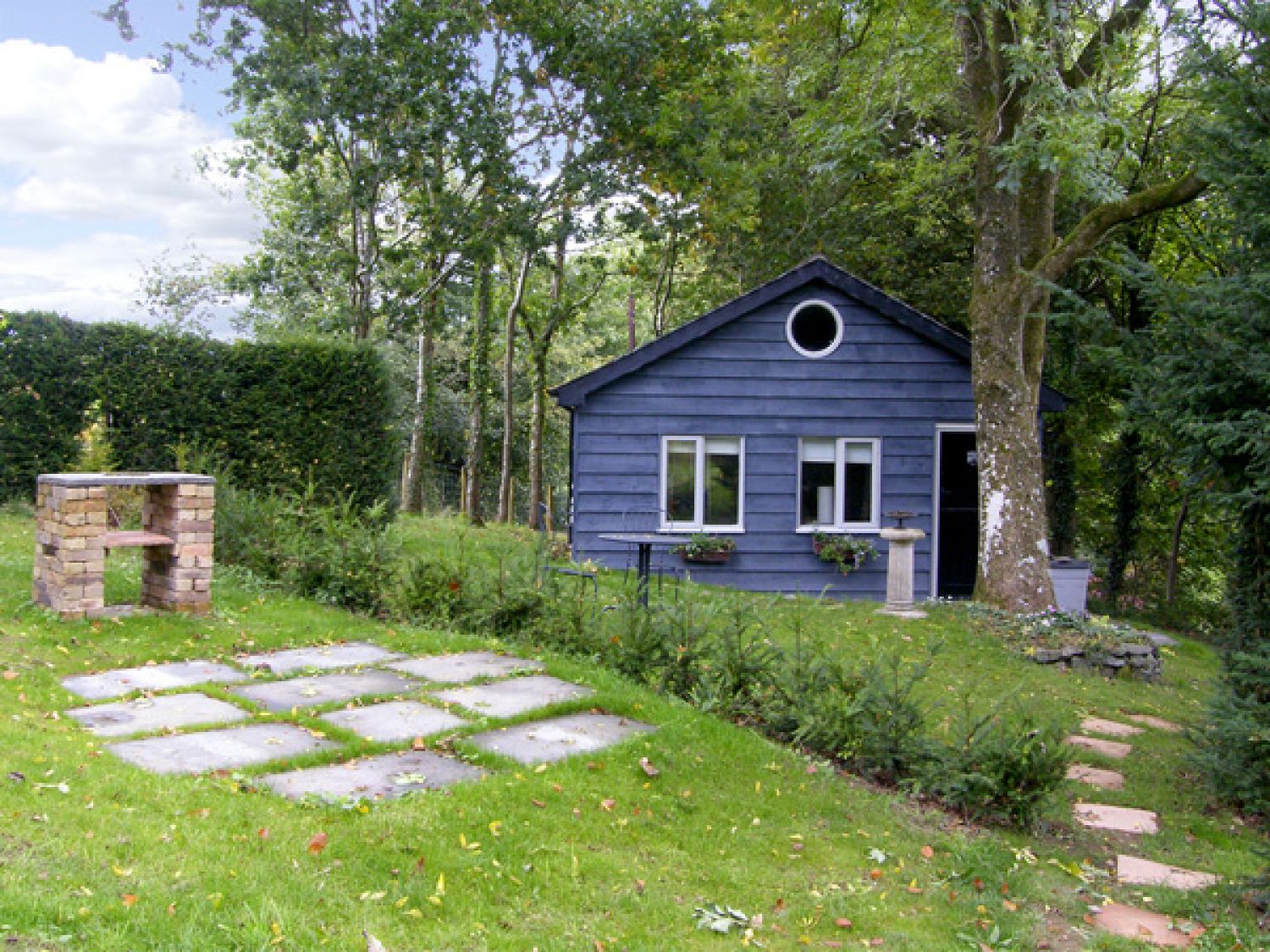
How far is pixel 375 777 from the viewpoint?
13.7 ft

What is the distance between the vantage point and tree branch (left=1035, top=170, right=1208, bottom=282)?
34.6 feet

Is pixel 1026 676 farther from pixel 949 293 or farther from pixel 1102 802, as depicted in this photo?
pixel 949 293

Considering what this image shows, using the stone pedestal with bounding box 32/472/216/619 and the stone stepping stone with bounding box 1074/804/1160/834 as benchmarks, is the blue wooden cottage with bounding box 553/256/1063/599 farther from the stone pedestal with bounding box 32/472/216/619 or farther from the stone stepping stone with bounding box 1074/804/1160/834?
the stone stepping stone with bounding box 1074/804/1160/834

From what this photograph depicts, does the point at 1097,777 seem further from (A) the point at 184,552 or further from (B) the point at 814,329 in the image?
(B) the point at 814,329

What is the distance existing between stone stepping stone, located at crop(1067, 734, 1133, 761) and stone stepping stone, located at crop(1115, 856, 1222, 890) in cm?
196

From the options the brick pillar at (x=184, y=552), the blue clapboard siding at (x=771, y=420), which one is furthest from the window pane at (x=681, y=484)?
the brick pillar at (x=184, y=552)

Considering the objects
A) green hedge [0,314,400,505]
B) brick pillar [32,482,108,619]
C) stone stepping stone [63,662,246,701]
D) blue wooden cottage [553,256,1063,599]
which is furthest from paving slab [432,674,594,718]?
blue wooden cottage [553,256,1063,599]

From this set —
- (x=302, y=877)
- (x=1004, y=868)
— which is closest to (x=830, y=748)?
(x=1004, y=868)

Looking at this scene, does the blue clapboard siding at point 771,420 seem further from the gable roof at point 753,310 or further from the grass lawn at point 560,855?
the grass lawn at point 560,855

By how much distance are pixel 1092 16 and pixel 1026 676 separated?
24.3 feet

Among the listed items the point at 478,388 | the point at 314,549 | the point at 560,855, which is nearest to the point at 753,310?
the point at 314,549

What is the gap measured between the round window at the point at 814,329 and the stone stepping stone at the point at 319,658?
8.18 metres

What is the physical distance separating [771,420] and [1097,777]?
769 cm

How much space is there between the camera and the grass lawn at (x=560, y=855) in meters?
3.00
